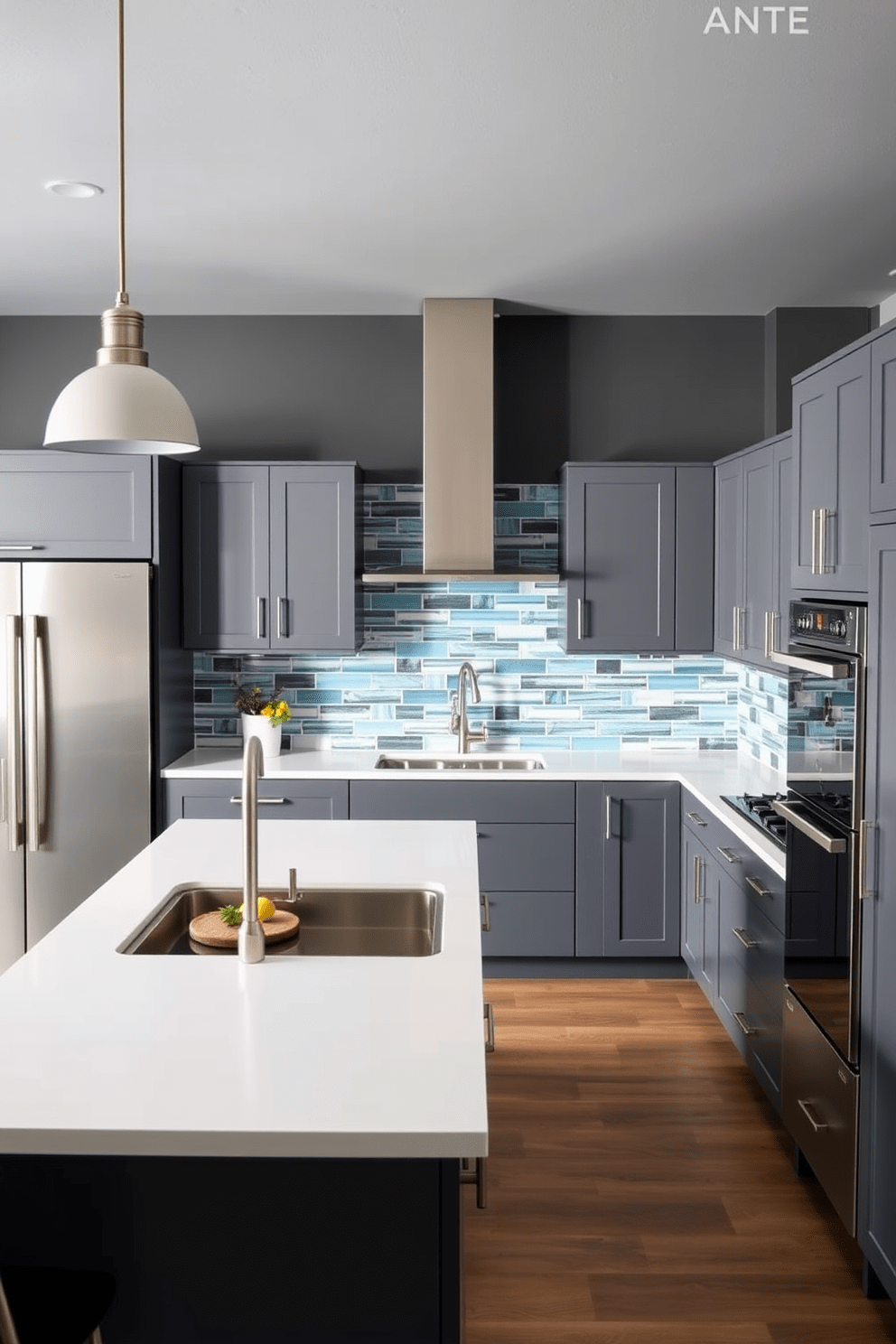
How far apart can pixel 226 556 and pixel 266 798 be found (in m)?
0.99

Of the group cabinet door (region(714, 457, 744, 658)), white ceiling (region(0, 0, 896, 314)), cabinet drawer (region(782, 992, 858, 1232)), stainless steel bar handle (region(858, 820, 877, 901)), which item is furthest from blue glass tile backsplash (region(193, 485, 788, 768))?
stainless steel bar handle (region(858, 820, 877, 901))

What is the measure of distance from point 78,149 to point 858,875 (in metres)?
2.67

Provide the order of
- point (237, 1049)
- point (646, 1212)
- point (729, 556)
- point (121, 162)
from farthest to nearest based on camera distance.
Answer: point (729, 556)
point (646, 1212)
point (121, 162)
point (237, 1049)

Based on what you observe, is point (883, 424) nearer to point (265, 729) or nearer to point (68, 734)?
point (265, 729)

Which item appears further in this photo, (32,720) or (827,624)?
(32,720)

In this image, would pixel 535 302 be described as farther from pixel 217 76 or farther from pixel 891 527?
pixel 891 527

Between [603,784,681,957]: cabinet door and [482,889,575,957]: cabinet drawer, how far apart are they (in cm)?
15

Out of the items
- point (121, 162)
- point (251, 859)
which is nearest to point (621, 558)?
point (251, 859)

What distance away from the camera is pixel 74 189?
10.8 feet

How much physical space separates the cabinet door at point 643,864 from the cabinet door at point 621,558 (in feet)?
2.05

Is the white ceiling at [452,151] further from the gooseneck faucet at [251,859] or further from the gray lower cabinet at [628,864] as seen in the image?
the gray lower cabinet at [628,864]

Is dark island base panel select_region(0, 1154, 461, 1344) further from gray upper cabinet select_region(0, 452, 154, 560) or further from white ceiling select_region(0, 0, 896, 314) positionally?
gray upper cabinet select_region(0, 452, 154, 560)

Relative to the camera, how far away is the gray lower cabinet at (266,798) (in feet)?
14.4

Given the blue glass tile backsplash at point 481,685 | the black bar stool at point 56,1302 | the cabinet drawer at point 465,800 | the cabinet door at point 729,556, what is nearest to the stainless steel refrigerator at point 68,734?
the blue glass tile backsplash at point 481,685
